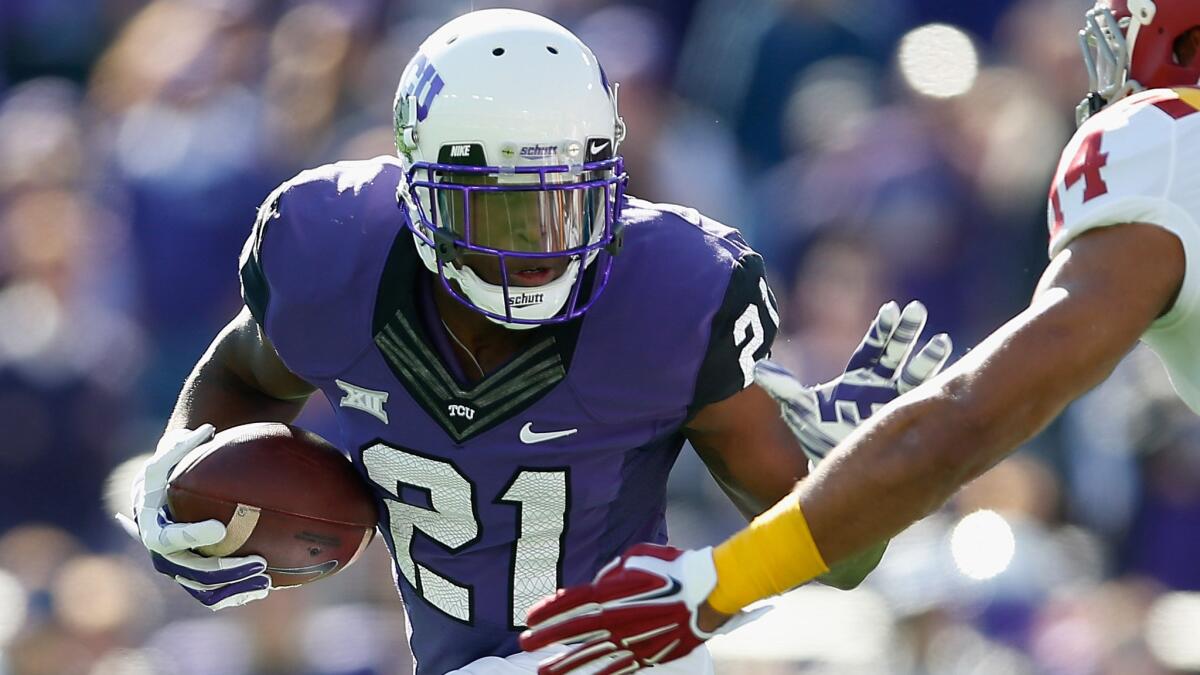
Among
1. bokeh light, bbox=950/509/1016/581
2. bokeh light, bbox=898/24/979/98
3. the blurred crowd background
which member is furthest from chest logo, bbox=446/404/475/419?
bokeh light, bbox=898/24/979/98

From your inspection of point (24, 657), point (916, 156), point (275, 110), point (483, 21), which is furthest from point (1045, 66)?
point (24, 657)

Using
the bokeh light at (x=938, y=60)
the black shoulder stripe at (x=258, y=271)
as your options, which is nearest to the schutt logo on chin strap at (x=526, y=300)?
the black shoulder stripe at (x=258, y=271)

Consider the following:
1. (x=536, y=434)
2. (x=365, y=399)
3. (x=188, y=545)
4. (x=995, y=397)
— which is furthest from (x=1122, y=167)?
(x=188, y=545)

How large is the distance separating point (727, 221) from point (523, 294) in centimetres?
235

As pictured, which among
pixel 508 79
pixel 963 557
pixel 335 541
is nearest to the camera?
pixel 508 79

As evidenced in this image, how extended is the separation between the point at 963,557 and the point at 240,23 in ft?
9.23

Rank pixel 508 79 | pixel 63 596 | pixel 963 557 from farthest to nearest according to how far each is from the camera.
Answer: pixel 63 596, pixel 963 557, pixel 508 79

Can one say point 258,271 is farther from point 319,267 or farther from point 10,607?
point 10,607

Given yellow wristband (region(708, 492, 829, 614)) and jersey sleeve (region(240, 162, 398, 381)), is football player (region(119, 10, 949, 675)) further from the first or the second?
yellow wristband (region(708, 492, 829, 614))

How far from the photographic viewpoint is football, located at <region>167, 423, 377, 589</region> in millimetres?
2658

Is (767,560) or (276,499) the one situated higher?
(767,560)

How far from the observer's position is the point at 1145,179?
2072 millimetres

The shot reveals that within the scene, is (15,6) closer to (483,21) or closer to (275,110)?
(275,110)

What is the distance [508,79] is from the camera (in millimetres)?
2541
